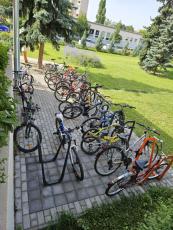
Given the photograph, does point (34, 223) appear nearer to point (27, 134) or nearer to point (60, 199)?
point (60, 199)

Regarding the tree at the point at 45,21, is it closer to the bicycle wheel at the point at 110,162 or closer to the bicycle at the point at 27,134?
the bicycle at the point at 27,134

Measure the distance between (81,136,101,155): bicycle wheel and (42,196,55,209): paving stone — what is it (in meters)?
1.77

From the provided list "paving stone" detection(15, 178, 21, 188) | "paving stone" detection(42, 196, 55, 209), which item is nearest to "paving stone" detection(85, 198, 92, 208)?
"paving stone" detection(42, 196, 55, 209)

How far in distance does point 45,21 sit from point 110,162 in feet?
30.4

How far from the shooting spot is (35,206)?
3.50m

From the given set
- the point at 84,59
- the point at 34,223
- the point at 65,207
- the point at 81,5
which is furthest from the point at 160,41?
the point at 81,5

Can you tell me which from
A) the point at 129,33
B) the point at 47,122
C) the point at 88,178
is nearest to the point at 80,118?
the point at 47,122

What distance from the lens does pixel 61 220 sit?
10.5ft

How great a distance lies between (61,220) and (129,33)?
5252 centimetres

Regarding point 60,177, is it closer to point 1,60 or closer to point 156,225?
point 156,225

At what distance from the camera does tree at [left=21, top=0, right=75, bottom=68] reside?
10.6 metres

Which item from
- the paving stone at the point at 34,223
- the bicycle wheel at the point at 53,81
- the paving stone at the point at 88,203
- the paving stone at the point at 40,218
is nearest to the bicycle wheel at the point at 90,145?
the paving stone at the point at 88,203

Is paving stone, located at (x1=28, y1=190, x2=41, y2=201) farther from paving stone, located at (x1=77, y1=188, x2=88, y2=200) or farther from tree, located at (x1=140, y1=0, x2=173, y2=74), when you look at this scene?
tree, located at (x1=140, y1=0, x2=173, y2=74)

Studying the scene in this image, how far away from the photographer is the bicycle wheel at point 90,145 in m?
5.10
